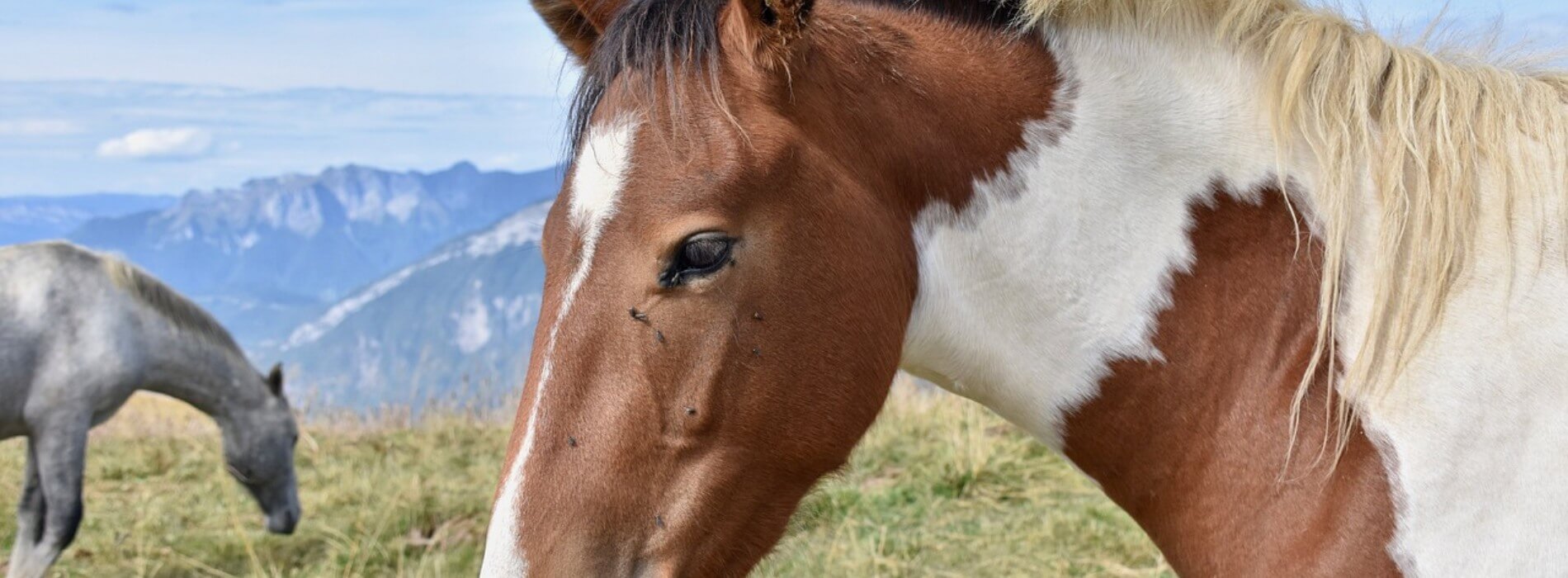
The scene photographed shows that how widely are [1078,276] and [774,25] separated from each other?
50cm

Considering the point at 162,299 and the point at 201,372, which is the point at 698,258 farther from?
the point at 201,372

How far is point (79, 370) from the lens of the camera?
19.2 ft

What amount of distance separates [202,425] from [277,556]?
3135 millimetres

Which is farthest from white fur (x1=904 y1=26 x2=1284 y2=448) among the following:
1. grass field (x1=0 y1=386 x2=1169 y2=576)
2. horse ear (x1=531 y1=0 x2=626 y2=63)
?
grass field (x1=0 y1=386 x2=1169 y2=576)

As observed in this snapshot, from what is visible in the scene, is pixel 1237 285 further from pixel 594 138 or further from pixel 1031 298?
pixel 594 138

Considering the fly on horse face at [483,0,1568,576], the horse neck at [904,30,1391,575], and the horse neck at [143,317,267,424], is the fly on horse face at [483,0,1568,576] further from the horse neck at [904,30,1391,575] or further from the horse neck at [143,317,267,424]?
the horse neck at [143,317,267,424]

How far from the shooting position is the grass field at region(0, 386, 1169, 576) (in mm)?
4219

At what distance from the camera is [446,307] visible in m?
67.0

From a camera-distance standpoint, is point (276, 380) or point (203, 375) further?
point (276, 380)

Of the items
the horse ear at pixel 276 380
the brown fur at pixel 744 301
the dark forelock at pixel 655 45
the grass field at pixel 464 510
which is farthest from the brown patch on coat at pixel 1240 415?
the horse ear at pixel 276 380

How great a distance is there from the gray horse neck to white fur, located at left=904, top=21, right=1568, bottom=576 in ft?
19.3

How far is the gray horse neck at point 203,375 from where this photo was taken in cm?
632

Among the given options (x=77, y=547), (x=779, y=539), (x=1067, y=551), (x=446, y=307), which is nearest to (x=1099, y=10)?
(x=779, y=539)

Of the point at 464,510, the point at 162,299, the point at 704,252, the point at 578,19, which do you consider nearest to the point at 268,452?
the point at 162,299
